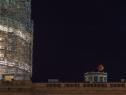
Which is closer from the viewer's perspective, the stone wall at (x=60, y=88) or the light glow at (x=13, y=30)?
the stone wall at (x=60, y=88)

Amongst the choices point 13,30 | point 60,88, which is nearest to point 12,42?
point 13,30

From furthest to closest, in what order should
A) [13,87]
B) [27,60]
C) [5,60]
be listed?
1. [27,60]
2. [5,60]
3. [13,87]

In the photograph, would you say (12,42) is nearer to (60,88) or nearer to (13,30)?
(13,30)

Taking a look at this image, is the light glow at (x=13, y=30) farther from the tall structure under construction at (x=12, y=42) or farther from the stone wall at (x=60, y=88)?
the stone wall at (x=60, y=88)

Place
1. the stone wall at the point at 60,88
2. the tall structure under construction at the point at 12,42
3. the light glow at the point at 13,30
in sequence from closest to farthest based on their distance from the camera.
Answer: the stone wall at the point at 60,88 → the tall structure under construction at the point at 12,42 → the light glow at the point at 13,30

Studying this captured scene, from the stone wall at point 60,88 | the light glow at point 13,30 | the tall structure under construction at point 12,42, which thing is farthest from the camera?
the light glow at point 13,30

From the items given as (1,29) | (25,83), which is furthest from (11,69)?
(25,83)

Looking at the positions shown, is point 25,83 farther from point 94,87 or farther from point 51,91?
point 94,87

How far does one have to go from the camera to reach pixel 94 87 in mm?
126000

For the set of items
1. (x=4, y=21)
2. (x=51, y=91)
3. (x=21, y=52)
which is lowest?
(x=51, y=91)

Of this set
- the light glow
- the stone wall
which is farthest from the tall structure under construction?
the stone wall

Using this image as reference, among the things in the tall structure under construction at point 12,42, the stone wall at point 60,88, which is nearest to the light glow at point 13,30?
the tall structure under construction at point 12,42

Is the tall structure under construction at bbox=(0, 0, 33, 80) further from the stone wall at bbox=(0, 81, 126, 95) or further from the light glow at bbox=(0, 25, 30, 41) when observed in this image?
the stone wall at bbox=(0, 81, 126, 95)

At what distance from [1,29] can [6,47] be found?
7671 mm
